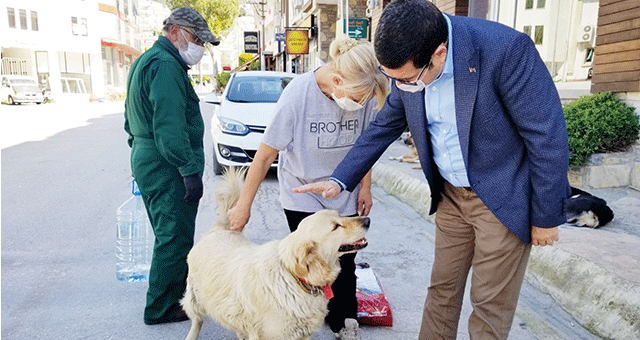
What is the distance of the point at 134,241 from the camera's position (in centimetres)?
503

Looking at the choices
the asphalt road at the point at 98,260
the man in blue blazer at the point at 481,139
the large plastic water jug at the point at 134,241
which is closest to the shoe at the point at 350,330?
the asphalt road at the point at 98,260

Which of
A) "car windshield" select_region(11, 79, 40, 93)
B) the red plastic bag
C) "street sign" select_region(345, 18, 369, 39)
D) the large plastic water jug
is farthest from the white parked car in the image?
"car windshield" select_region(11, 79, 40, 93)

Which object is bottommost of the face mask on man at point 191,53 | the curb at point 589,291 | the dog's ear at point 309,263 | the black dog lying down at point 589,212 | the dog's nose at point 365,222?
the curb at point 589,291

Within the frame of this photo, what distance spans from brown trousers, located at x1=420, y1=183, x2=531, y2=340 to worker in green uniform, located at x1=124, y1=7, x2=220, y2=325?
173 centimetres

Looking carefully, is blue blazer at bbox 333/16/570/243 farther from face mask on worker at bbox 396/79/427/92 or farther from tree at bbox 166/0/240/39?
tree at bbox 166/0/240/39

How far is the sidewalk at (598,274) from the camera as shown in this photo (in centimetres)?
294

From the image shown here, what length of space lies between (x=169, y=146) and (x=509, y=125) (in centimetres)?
206

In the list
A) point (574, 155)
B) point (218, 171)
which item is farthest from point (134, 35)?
point (574, 155)

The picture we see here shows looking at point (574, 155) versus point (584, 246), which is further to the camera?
point (574, 155)

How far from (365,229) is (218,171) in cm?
628

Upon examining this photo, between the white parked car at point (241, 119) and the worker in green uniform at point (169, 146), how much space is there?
3.96 m

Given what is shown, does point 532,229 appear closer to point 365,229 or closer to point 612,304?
point 365,229

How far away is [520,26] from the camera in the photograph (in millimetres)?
9102

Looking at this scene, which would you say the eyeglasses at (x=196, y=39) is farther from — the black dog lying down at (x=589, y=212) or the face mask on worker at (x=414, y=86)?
the black dog lying down at (x=589, y=212)
